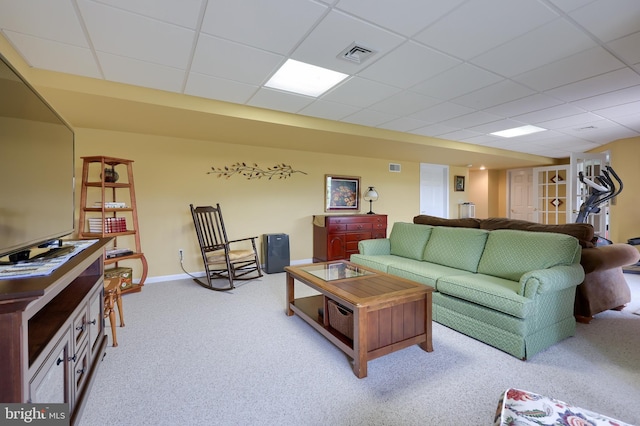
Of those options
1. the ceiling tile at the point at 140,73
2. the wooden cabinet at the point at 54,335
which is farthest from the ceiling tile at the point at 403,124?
the wooden cabinet at the point at 54,335

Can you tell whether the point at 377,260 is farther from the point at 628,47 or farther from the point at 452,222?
the point at 628,47

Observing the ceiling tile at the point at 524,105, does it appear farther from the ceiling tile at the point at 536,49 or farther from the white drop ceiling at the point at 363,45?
the ceiling tile at the point at 536,49

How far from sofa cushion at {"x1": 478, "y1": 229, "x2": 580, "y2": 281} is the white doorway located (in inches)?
156

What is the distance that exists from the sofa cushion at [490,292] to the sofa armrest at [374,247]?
1190 millimetres

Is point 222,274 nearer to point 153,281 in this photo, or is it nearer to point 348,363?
point 153,281

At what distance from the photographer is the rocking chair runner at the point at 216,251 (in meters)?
3.63

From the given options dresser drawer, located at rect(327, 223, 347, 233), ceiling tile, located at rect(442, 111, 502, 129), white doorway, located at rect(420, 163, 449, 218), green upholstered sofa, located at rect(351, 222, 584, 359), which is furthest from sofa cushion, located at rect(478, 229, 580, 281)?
white doorway, located at rect(420, 163, 449, 218)

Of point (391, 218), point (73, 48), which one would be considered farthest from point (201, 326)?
point (391, 218)

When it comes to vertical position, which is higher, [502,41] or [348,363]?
[502,41]

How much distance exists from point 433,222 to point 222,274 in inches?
119

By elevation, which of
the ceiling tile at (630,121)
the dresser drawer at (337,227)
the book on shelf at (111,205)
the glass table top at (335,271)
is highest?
the ceiling tile at (630,121)

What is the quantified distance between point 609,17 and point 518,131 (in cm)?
297

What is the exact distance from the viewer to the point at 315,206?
5195mm

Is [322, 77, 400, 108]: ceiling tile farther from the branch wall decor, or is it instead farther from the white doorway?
the white doorway
